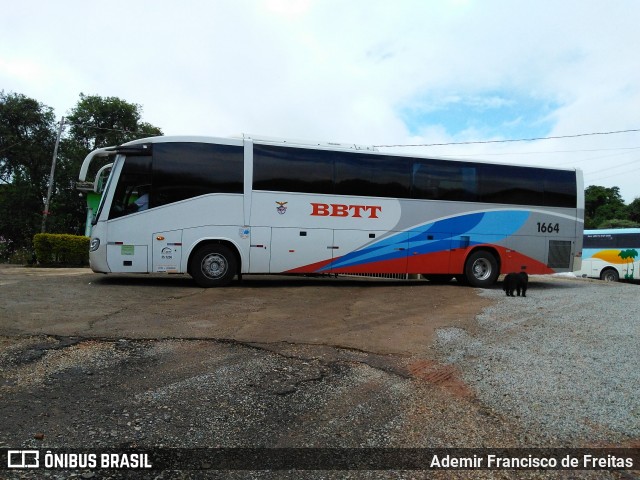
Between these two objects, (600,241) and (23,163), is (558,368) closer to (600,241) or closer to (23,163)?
(600,241)

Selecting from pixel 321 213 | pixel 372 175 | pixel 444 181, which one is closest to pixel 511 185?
pixel 444 181

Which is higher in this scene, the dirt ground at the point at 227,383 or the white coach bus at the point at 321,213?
the white coach bus at the point at 321,213

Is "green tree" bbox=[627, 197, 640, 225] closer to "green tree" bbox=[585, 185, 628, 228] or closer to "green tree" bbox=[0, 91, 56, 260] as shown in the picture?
"green tree" bbox=[585, 185, 628, 228]

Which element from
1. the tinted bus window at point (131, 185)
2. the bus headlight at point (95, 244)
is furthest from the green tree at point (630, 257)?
the bus headlight at point (95, 244)

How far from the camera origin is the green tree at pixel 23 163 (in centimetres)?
2797

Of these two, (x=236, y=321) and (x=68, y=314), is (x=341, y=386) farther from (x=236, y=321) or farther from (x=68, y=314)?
(x=68, y=314)

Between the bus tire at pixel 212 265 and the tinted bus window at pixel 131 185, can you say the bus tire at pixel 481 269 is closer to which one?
the bus tire at pixel 212 265

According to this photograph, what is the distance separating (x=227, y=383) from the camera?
164 inches

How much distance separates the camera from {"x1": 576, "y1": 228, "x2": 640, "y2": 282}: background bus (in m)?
21.6

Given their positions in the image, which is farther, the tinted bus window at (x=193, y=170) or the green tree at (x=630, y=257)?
the green tree at (x=630, y=257)

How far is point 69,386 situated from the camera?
3.90 meters

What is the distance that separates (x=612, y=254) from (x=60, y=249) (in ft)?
81.0

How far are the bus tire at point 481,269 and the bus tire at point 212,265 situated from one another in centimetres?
608

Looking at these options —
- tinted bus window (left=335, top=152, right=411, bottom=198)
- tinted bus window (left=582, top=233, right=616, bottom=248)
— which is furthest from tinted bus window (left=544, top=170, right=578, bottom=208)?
tinted bus window (left=582, top=233, right=616, bottom=248)
